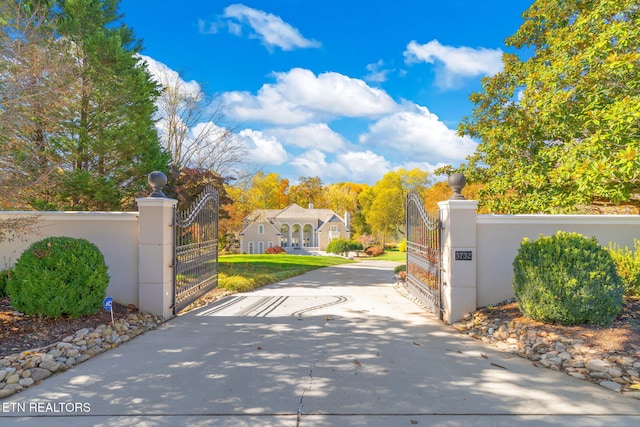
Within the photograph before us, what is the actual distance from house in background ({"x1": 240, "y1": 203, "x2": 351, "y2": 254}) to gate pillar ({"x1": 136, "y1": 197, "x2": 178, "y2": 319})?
32729 millimetres

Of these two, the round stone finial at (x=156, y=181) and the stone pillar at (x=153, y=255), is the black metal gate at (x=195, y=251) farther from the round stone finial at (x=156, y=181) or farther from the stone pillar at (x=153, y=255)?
the round stone finial at (x=156, y=181)

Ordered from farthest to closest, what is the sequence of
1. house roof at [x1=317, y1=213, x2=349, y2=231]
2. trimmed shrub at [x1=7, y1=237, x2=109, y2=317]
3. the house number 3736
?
house roof at [x1=317, y1=213, x2=349, y2=231] < the house number 3736 < trimmed shrub at [x1=7, y1=237, x2=109, y2=317]

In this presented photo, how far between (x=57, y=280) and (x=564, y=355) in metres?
6.37

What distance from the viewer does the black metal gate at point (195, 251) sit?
6.85 metres

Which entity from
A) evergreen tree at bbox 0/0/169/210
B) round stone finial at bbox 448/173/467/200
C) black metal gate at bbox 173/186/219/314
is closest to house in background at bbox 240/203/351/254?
evergreen tree at bbox 0/0/169/210

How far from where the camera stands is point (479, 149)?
1110 cm

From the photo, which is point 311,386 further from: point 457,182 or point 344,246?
point 344,246

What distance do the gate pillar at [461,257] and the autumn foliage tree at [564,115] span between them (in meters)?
2.86

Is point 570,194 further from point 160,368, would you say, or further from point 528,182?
point 160,368

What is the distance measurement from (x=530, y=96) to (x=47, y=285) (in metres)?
10.3

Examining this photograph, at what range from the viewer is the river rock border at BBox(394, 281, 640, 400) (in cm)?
368
